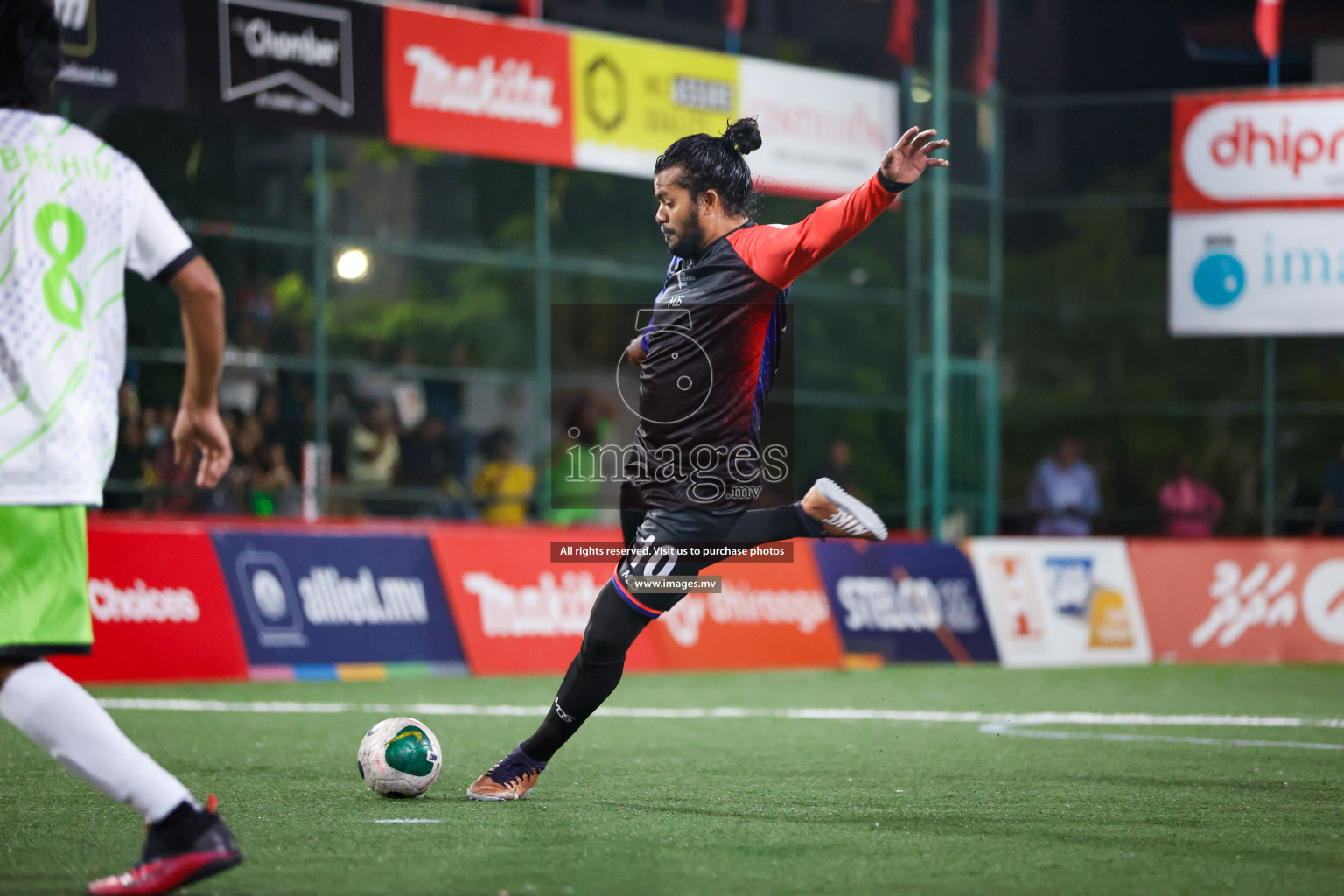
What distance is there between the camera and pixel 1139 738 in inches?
364

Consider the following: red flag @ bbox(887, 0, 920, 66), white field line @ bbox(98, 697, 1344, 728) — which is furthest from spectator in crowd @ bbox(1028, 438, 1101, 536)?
white field line @ bbox(98, 697, 1344, 728)

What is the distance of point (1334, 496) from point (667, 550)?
16.4m

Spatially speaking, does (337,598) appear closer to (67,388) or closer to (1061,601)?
(1061,601)

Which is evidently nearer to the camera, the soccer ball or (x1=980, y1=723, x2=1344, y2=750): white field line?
the soccer ball

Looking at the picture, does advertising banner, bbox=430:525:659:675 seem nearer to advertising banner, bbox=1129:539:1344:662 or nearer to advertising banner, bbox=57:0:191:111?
advertising banner, bbox=57:0:191:111

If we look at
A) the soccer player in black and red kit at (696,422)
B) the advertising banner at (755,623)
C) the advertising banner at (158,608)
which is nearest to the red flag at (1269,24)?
the advertising banner at (755,623)

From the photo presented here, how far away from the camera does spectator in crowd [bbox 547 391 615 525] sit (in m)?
18.5

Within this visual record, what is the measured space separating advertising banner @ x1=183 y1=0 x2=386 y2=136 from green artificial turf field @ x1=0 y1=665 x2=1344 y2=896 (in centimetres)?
621

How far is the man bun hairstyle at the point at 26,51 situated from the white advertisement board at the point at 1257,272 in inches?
707

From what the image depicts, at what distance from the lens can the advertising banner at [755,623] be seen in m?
14.7

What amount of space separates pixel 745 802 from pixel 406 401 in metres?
11.9

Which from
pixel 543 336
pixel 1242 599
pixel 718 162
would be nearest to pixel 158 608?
pixel 718 162

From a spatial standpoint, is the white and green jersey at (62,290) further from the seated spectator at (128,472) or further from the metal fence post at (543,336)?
the metal fence post at (543,336)

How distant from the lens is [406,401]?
17891 millimetres
